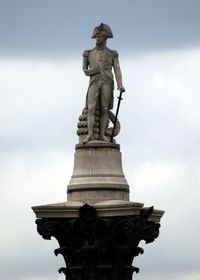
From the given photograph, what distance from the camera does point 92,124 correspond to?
Result: 7288 cm

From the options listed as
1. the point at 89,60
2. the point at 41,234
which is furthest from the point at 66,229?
the point at 89,60

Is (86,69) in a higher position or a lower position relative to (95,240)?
higher

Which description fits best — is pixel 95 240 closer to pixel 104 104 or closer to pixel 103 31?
pixel 104 104

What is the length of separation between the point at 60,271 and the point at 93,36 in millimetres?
7809

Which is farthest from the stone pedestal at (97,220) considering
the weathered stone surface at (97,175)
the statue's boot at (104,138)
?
the statue's boot at (104,138)

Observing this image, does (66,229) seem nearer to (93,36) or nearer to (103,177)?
(103,177)

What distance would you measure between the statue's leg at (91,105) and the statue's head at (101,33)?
1.47 metres

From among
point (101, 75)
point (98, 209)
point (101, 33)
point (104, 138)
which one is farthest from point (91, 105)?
point (98, 209)

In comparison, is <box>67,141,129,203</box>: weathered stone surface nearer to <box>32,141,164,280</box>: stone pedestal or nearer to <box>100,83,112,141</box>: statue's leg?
<box>32,141,164,280</box>: stone pedestal

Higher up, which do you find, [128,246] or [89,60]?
[89,60]

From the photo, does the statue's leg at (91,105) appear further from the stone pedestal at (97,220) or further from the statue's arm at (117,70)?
the statue's arm at (117,70)

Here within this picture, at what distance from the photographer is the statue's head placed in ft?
240

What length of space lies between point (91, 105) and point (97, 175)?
2.53m

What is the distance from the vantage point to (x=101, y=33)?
73.1m
